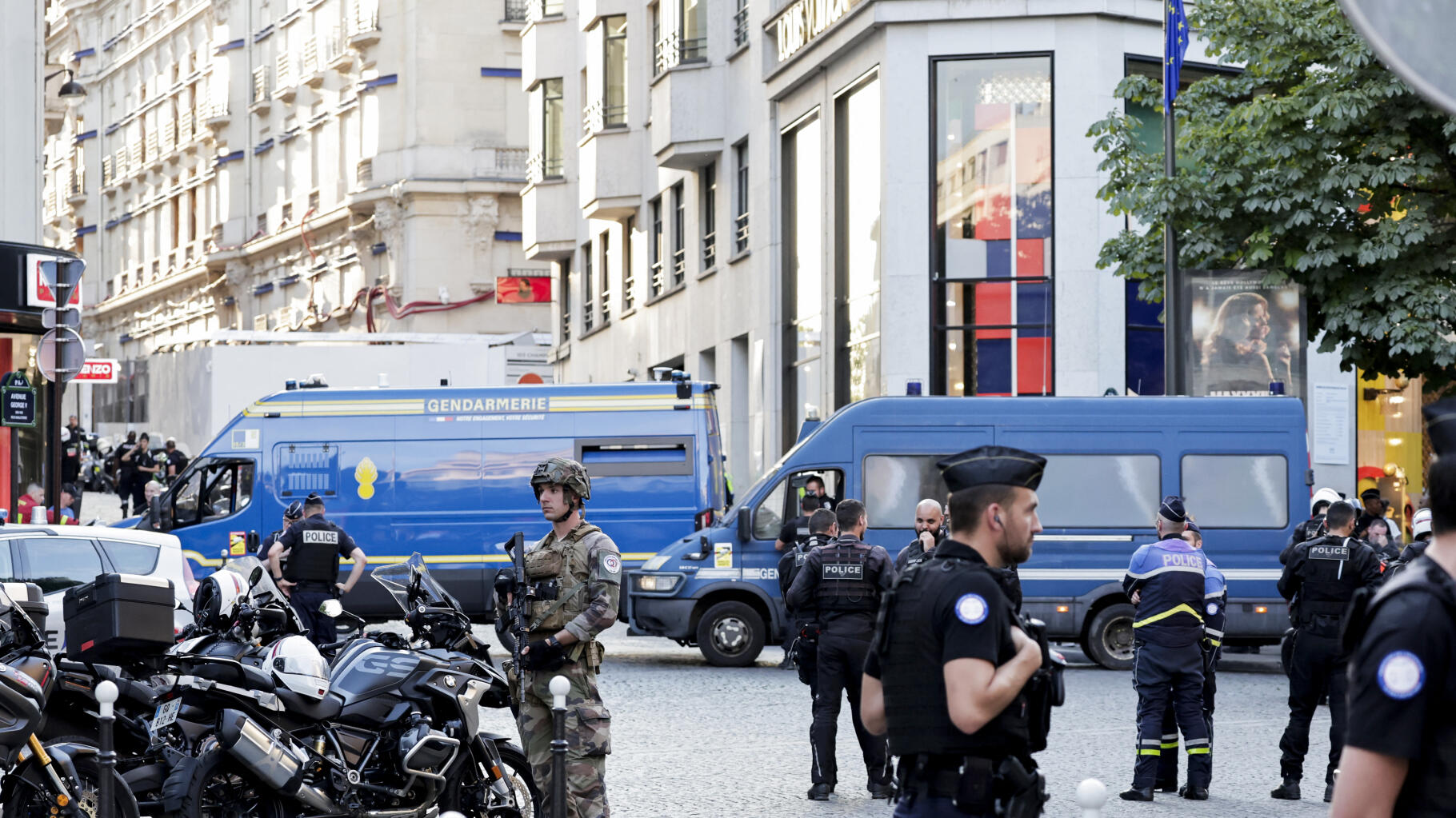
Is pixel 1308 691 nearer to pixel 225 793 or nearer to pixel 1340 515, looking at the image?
pixel 1340 515

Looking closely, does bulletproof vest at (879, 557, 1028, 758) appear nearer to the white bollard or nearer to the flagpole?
the white bollard

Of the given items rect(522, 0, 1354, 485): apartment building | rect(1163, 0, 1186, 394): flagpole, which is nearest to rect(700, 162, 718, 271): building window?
rect(522, 0, 1354, 485): apartment building

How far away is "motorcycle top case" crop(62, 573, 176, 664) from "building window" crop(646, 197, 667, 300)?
28.0m

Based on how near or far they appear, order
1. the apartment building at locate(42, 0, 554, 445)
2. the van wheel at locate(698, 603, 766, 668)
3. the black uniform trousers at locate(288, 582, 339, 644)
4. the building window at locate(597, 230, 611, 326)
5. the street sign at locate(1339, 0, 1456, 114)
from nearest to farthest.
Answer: the street sign at locate(1339, 0, 1456, 114) → the black uniform trousers at locate(288, 582, 339, 644) → the van wheel at locate(698, 603, 766, 668) → the building window at locate(597, 230, 611, 326) → the apartment building at locate(42, 0, 554, 445)

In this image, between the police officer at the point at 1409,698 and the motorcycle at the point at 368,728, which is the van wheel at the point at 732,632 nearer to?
the motorcycle at the point at 368,728

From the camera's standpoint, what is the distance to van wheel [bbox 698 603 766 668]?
59.8 ft

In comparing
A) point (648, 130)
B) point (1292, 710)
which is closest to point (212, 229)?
point (648, 130)

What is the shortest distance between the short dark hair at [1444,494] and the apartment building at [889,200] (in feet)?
55.8

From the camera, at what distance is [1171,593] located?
10664mm

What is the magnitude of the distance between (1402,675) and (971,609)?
134 cm

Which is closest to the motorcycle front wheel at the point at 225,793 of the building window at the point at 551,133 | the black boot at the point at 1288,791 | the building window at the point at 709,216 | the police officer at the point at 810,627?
the police officer at the point at 810,627

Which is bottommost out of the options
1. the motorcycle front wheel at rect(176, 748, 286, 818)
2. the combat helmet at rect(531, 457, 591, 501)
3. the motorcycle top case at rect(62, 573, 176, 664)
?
the motorcycle front wheel at rect(176, 748, 286, 818)

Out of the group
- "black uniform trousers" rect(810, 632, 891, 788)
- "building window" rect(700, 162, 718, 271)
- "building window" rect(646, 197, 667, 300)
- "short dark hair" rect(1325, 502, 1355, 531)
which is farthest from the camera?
"building window" rect(646, 197, 667, 300)

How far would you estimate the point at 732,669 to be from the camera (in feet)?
59.5
